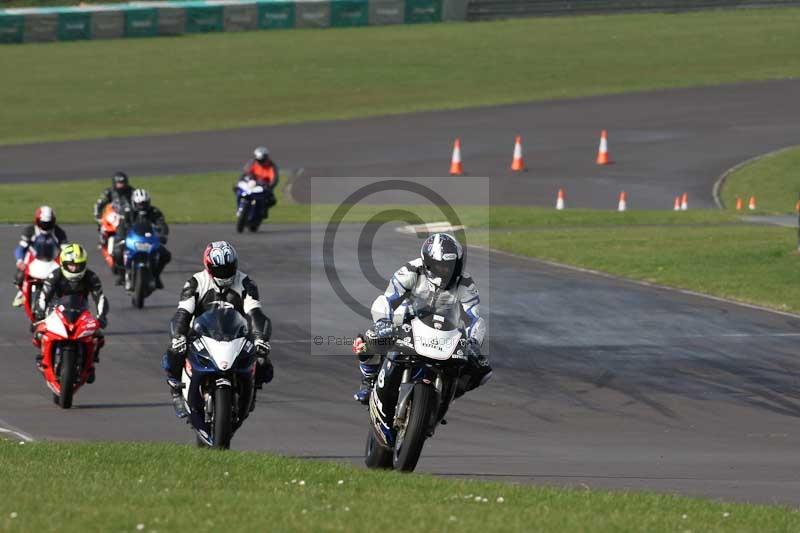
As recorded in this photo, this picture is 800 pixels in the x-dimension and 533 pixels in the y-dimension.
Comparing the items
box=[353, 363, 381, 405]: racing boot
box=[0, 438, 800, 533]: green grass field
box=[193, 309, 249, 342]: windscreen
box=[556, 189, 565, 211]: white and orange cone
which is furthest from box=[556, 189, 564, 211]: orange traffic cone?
box=[0, 438, 800, 533]: green grass field

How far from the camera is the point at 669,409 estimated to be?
15445 mm

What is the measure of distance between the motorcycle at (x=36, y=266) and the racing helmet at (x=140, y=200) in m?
2.92

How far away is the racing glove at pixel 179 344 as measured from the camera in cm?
1234

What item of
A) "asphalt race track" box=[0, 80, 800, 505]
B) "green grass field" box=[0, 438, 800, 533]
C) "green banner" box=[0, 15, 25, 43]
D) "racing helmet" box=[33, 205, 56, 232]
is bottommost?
"asphalt race track" box=[0, 80, 800, 505]

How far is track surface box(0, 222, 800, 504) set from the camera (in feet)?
41.5

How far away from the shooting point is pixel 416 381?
437 inches

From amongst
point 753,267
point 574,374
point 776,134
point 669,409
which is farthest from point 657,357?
point 776,134

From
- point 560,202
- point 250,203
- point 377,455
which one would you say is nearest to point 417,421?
point 377,455

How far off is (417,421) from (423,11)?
185 ft

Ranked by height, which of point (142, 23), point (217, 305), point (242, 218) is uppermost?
point (142, 23)

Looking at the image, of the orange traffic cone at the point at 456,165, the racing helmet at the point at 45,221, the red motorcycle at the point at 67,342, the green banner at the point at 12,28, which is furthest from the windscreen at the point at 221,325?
the green banner at the point at 12,28

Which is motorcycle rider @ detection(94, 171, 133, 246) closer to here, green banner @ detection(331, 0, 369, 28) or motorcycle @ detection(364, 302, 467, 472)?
motorcycle @ detection(364, 302, 467, 472)

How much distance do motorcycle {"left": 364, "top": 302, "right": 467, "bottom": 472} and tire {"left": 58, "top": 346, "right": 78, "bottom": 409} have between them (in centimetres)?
504

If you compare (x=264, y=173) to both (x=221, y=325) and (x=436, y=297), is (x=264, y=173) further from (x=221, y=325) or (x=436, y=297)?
(x=436, y=297)
